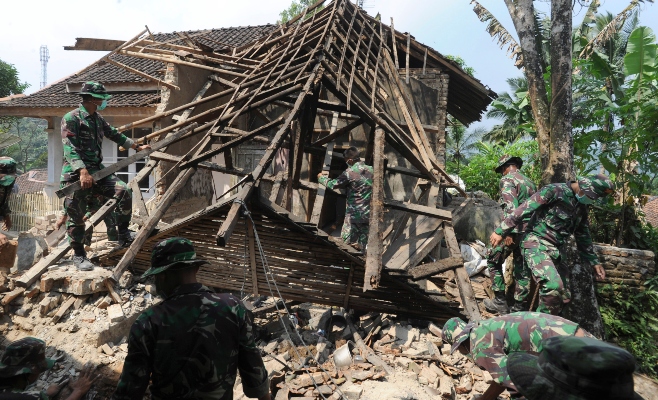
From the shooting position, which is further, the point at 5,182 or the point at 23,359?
the point at 5,182

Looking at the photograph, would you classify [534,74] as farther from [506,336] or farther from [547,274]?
[506,336]

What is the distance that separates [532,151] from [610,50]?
7095 millimetres

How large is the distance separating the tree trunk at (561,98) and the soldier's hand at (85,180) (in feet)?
19.6

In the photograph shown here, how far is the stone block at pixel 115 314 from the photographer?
177 inches

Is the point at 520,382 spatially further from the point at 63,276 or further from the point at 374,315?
the point at 63,276

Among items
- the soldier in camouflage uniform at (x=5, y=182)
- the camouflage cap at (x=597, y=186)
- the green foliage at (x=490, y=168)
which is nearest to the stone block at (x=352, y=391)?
the camouflage cap at (x=597, y=186)

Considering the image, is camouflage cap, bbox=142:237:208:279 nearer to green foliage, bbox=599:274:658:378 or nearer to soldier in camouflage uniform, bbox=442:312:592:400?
soldier in camouflage uniform, bbox=442:312:592:400

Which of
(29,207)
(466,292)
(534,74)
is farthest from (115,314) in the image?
(29,207)

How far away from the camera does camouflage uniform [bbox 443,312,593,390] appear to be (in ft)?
8.63

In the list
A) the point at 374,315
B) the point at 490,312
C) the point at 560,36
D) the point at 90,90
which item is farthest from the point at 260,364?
the point at 560,36

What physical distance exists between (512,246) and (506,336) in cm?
260

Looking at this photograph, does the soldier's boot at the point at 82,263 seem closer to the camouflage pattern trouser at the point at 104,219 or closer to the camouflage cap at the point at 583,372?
the camouflage pattern trouser at the point at 104,219

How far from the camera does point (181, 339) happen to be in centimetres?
202

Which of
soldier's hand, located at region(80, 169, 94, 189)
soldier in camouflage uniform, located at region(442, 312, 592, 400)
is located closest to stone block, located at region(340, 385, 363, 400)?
soldier in camouflage uniform, located at region(442, 312, 592, 400)
